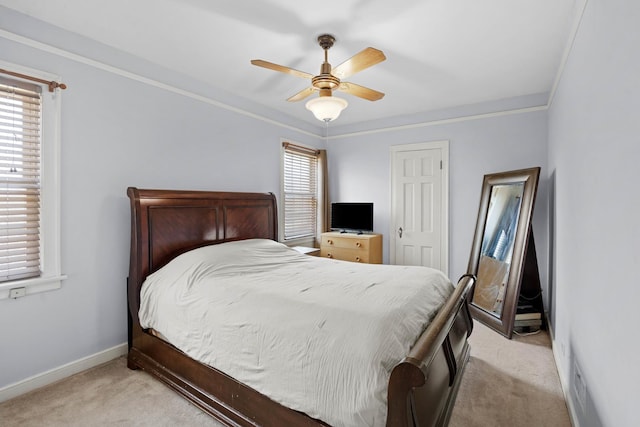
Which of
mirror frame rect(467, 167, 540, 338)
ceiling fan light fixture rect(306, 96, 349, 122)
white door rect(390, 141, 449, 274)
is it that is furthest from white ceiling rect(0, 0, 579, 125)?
white door rect(390, 141, 449, 274)

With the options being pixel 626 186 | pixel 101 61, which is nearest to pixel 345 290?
pixel 626 186

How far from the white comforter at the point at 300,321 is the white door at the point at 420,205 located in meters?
1.90

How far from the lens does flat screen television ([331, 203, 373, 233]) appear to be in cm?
465

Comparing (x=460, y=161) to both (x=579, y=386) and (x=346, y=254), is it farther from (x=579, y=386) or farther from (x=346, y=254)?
(x=579, y=386)

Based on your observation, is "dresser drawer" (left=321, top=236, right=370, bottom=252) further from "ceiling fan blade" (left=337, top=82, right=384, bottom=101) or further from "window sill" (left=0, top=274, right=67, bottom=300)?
"window sill" (left=0, top=274, right=67, bottom=300)

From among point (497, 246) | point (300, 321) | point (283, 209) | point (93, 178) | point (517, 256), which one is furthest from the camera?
point (283, 209)

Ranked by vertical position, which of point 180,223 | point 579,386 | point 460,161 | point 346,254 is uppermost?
point 460,161

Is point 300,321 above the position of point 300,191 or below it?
below

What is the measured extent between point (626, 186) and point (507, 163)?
10.0ft

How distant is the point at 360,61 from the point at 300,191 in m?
2.87

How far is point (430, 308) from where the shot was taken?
1.94 metres

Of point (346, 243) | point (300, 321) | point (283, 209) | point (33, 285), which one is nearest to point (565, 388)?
point (300, 321)

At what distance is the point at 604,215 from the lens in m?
1.38

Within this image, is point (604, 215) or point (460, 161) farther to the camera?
point (460, 161)
